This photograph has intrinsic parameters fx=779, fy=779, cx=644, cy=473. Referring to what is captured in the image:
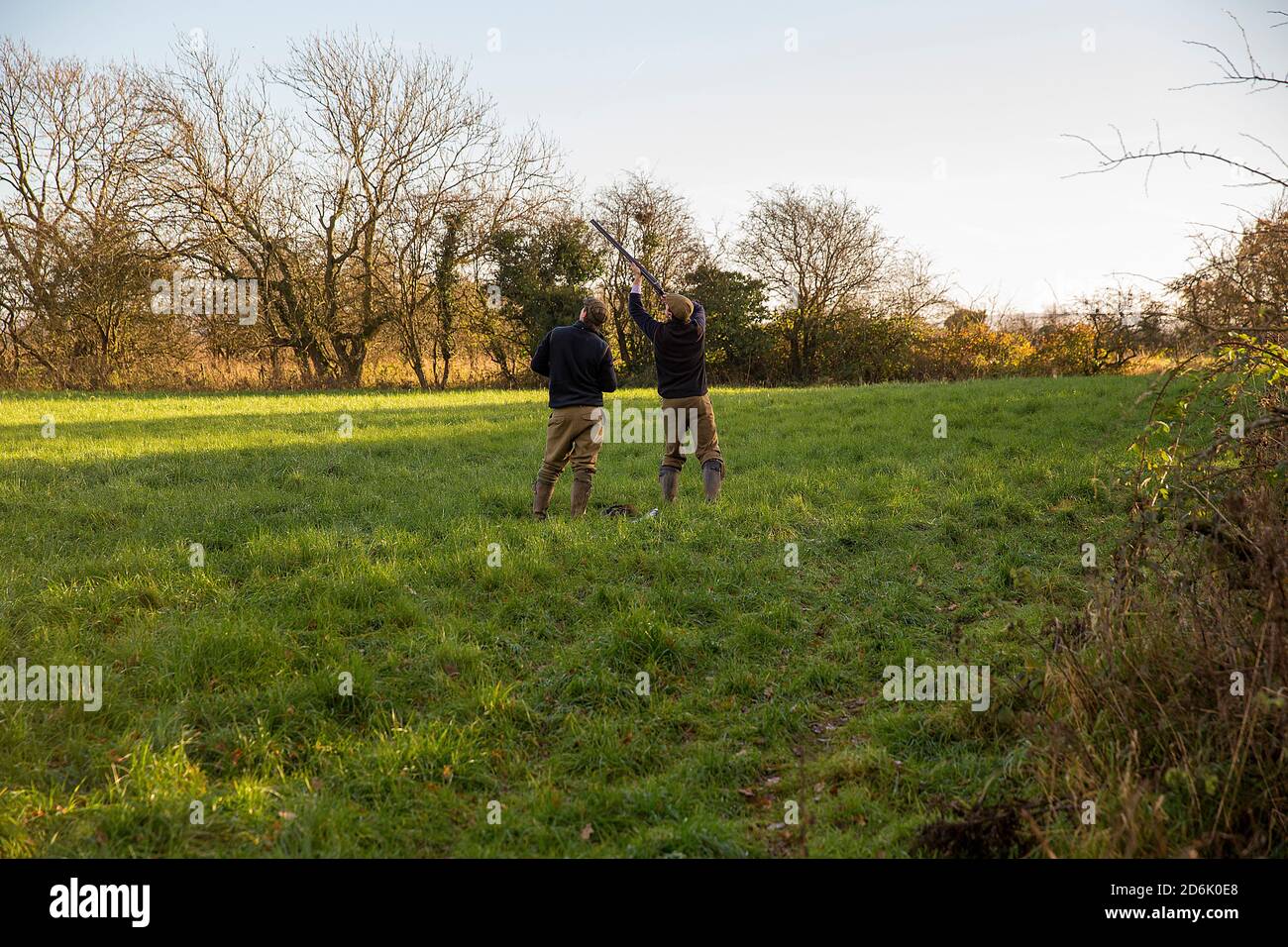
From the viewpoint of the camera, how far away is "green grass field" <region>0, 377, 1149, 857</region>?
11.6ft

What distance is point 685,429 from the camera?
8.62 metres

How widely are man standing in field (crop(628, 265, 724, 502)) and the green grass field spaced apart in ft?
1.94

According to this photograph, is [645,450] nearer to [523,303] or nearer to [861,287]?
[523,303]

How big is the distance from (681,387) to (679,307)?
884 mm

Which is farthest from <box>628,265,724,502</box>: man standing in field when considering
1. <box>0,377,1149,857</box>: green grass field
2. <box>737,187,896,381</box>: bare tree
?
<box>737,187,896,381</box>: bare tree

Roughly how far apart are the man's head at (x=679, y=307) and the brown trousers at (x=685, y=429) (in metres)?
0.90

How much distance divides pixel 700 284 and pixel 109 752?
82.2 ft

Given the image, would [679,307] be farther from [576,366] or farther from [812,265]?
[812,265]

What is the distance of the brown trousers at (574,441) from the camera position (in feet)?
26.0

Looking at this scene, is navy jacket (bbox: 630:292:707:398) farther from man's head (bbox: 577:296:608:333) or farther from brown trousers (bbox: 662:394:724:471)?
man's head (bbox: 577:296:608:333)

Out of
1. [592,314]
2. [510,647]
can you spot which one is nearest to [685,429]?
[592,314]

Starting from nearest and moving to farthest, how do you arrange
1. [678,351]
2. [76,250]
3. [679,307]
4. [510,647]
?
[510,647]
[679,307]
[678,351]
[76,250]

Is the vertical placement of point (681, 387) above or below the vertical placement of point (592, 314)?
below
